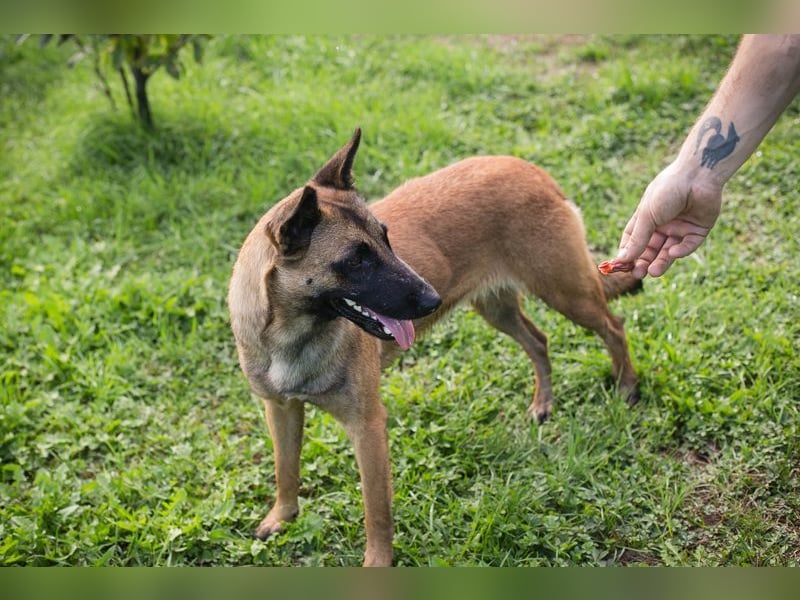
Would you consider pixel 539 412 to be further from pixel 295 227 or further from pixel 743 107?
pixel 743 107

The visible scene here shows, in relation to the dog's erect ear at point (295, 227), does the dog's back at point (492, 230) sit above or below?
below

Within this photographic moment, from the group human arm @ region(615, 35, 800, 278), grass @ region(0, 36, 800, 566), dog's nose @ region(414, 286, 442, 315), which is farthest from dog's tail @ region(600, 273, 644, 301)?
dog's nose @ region(414, 286, 442, 315)

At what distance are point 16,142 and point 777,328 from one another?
644 cm

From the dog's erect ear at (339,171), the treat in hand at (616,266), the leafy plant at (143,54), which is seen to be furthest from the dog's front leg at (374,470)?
the leafy plant at (143,54)

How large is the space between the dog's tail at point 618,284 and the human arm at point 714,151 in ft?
3.36

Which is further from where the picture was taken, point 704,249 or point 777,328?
point 704,249

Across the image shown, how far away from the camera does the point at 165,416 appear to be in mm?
4949

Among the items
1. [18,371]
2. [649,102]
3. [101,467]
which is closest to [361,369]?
[101,467]

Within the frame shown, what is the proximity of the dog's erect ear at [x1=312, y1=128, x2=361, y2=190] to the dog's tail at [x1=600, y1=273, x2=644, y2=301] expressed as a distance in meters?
1.73

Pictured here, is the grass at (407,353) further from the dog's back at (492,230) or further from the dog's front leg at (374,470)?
the dog's back at (492,230)

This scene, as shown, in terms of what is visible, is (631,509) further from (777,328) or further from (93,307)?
(93,307)

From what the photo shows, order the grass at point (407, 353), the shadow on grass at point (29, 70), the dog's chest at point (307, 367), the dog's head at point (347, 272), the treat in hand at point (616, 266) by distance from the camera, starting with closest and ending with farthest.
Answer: the dog's head at point (347, 272) → the treat in hand at point (616, 266) → the dog's chest at point (307, 367) → the grass at point (407, 353) → the shadow on grass at point (29, 70)

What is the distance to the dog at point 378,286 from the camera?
3.48m

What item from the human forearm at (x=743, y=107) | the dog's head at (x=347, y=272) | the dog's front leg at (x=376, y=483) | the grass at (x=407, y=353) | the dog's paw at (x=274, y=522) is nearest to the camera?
the human forearm at (x=743, y=107)
